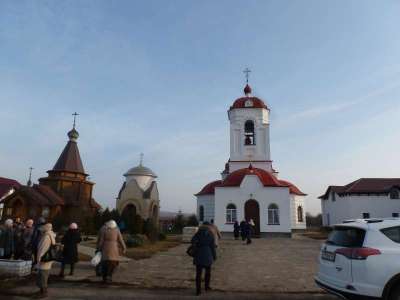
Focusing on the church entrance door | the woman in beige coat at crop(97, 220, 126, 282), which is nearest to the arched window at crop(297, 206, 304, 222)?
the church entrance door

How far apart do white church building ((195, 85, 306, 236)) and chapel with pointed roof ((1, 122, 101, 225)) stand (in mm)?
11759

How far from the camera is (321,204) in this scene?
151 feet

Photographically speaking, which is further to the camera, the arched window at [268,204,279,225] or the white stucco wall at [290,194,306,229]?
the white stucco wall at [290,194,306,229]

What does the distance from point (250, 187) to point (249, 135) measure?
25.6ft

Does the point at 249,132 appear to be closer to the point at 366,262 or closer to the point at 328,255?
the point at 328,255

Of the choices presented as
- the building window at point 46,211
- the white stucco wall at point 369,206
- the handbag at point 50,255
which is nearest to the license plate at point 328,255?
the handbag at point 50,255

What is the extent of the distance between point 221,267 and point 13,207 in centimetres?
2606

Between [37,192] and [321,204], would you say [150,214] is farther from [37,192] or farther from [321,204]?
[321,204]

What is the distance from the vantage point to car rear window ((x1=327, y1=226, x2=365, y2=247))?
19.6ft

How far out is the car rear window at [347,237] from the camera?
597 cm

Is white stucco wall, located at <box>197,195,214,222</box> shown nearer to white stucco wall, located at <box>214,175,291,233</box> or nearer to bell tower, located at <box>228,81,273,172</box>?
bell tower, located at <box>228,81,273,172</box>

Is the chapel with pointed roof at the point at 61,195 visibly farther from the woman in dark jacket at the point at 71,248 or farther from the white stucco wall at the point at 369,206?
the white stucco wall at the point at 369,206

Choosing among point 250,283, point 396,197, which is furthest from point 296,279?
point 396,197

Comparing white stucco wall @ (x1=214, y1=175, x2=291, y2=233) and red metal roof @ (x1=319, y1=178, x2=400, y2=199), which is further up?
red metal roof @ (x1=319, y1=178, x2=400, y2=199)
